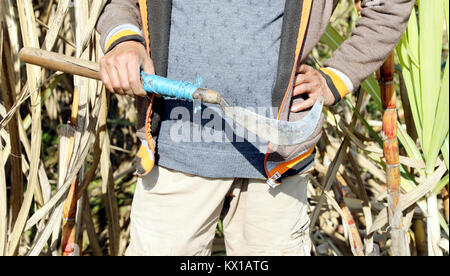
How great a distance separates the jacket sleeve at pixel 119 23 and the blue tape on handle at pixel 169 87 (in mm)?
126

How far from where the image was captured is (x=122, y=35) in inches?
35.2

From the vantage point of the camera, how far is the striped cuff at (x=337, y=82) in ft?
3.15

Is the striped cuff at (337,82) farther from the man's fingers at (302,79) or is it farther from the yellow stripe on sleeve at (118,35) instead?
the yellow stripe on sleeve at (118,35)

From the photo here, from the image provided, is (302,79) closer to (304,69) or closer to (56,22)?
(304,69)

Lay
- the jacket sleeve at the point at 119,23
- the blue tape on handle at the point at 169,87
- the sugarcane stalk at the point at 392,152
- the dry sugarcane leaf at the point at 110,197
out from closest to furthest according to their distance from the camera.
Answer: the blue tape on handle at the point at 169,87 → the jacket sleeve at the point at 119,23 → the sugarcane stalk at the point at 392,152 → the dry sugarcane leaf at the point at 110,197

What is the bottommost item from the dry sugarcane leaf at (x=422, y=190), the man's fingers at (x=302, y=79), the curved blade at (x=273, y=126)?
the dry sugarcane leaf at (x=422, y=190)

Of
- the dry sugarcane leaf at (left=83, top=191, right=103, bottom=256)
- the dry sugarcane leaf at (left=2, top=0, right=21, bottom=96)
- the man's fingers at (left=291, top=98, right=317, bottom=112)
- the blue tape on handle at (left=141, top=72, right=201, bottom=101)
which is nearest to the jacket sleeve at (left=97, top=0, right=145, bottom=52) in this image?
the blue tape on handle at (left=141, top=72, right=201, bottom=101)

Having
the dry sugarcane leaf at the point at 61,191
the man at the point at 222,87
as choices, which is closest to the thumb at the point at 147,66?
the man at the point at 222,87

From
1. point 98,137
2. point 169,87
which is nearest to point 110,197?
point 98,137

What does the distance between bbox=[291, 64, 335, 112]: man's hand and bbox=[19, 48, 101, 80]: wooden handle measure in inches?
15.7

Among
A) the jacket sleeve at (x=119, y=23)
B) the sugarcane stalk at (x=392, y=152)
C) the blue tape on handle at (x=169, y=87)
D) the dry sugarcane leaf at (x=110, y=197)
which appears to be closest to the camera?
the blue tape on handle at (x=169, y=87)

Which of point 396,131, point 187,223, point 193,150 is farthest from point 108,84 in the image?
point 396,131

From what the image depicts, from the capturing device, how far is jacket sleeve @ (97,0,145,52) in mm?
898

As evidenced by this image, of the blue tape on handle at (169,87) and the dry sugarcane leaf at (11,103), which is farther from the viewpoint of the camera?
the dry sugarcane leaf at (11,103)
